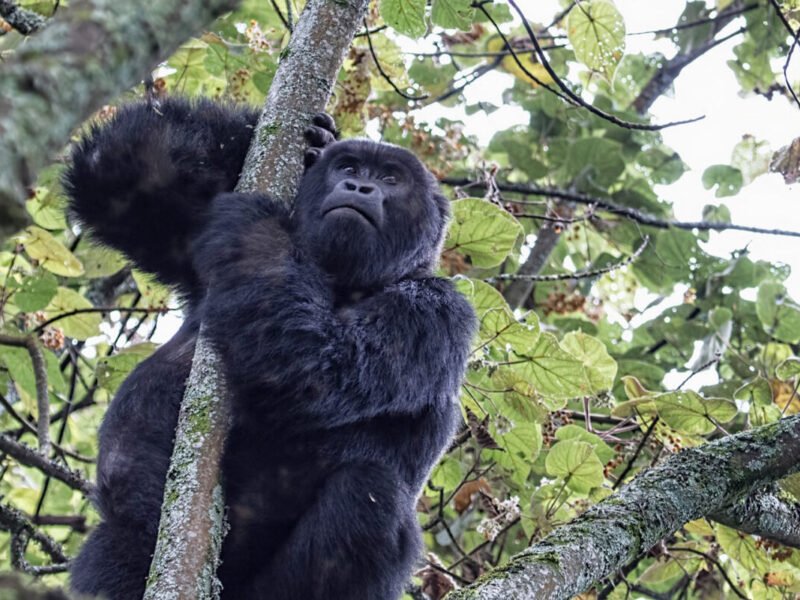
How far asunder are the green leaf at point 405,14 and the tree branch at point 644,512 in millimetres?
2349

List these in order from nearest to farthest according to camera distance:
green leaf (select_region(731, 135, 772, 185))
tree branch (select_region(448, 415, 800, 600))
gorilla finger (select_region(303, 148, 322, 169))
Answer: tree branch (select_region(448, 415, 800, 600)), gorilla finger (select_region(303, 148, 322, 169)), green leaf (select_region(731, 135, 772, 185))

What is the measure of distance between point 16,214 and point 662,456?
4.51 metres

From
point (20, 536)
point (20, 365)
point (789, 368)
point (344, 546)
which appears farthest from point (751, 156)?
point (20, 536)

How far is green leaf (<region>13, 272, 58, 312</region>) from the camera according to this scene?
477 cm

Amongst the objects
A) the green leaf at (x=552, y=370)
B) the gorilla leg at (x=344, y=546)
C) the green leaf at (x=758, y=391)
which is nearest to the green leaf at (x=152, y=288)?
the gorilla leg at (x=344, y=546)

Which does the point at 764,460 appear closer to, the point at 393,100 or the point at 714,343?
the point at 714,343

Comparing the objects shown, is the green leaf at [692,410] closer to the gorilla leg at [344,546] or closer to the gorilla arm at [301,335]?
the gorilla arm at [301,335]

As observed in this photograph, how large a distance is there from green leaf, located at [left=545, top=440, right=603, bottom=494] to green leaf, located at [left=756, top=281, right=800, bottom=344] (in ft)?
8.21

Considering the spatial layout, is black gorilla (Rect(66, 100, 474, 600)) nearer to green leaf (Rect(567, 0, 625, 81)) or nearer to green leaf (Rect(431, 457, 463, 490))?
green leaf (Rect(431, 457, 463, 490))

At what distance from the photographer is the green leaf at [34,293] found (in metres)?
4.77

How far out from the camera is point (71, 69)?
3.73 feet

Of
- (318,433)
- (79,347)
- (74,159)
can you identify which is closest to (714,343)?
(318,433)

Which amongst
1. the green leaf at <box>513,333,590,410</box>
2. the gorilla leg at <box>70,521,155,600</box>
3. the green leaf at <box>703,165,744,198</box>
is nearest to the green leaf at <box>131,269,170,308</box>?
the gorilla leg at <box>70,521,155,600</box>

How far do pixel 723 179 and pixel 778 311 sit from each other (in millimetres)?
1645
